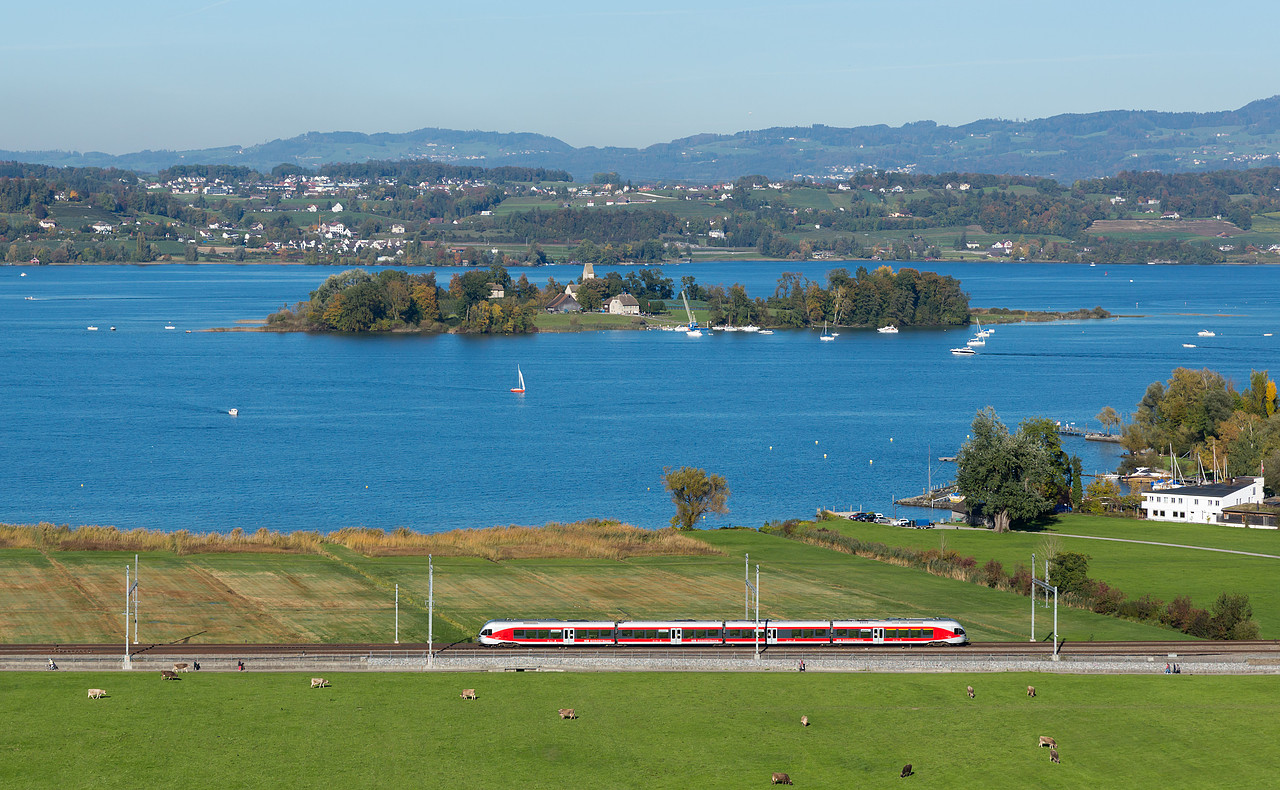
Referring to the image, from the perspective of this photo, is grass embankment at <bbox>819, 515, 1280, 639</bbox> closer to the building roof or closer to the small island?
the building roof

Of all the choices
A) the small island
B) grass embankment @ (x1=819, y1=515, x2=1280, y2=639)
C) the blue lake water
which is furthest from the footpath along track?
the small island

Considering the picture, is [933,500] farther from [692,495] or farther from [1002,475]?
[692,495]

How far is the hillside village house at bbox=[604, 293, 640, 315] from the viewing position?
197000 millimetres

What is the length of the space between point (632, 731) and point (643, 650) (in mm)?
7623

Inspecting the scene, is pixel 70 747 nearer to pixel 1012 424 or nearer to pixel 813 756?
pixel 813 756

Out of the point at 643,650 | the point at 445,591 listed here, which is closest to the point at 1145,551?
the point at 643,650

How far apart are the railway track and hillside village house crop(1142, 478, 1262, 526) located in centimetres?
3216

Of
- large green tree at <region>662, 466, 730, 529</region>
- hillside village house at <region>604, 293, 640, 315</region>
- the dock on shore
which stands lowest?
the dock on shore

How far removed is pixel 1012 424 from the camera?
10094 cm

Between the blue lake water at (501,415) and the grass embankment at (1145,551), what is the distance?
376 inches

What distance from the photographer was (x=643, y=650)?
136 ft

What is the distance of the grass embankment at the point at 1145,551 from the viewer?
53188 millimetres

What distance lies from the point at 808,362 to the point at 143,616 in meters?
115

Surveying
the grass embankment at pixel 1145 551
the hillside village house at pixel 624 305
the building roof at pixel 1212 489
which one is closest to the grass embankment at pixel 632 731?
the grass embankment at pixel 1145 551
